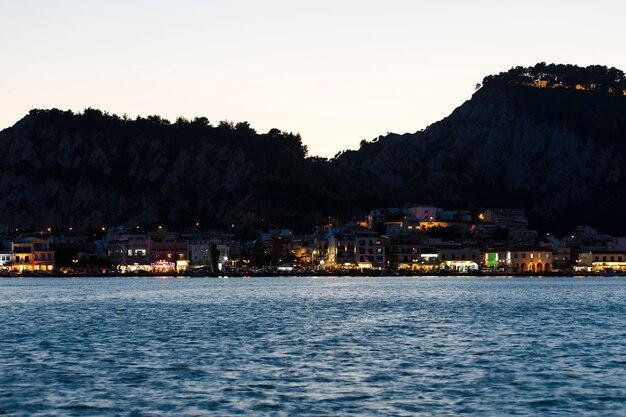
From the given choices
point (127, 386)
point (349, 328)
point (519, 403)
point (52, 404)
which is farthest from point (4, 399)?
point (349, 328)

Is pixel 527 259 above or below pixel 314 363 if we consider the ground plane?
above

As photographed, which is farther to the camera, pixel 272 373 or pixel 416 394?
pixel 272 373

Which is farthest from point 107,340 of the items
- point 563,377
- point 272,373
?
point 563,377

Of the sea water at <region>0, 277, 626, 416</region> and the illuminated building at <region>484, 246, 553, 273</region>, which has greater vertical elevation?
the illuminated building at <region>484, 246, 553, 273</region>

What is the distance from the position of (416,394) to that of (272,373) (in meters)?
7.05

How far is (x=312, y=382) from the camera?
117ft

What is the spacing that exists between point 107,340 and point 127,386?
17.4 metres

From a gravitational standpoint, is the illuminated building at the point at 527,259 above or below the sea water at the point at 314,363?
above

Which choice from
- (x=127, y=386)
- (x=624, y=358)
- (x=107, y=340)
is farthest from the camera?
(x=107, y=340)

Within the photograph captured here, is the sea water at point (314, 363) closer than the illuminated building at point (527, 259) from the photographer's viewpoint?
Yes

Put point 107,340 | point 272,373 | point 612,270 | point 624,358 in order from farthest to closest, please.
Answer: point 612,270 < point 107,340 < point 624,358 < point 272,373

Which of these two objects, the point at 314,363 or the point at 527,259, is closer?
the point at 314,363

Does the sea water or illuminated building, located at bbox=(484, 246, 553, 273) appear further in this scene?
illuminated building, located at bbox=(484, 246, 553, 273)

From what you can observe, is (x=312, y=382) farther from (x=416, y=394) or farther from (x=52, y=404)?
(x=52, y=404)
